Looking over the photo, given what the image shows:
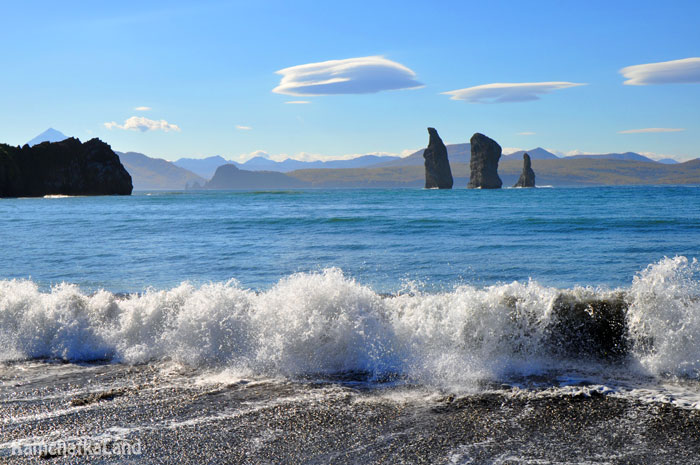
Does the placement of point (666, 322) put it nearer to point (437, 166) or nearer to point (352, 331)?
point (352, 331)

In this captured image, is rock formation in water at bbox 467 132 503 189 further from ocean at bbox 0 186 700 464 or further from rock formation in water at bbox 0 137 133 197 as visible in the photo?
ocean at bbox 0 186 700 464

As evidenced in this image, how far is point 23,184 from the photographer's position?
113625mm

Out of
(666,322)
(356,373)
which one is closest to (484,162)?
(666,322)

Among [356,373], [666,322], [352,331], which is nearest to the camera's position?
[356,373]

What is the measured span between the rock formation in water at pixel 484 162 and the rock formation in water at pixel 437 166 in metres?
11.1

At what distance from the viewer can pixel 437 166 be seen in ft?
566

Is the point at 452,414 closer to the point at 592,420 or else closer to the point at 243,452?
the point at 592,420

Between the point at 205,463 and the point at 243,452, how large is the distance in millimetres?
392

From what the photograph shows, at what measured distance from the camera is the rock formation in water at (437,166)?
566 ft

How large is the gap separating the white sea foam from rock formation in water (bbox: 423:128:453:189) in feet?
544

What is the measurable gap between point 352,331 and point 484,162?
159 metres

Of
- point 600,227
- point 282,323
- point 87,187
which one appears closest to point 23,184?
point 87,187

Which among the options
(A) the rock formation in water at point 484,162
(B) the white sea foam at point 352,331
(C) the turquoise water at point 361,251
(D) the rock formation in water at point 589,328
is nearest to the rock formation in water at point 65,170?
(C) the turquoise water at point 361,251

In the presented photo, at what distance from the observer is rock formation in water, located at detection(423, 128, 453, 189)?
566 ft
